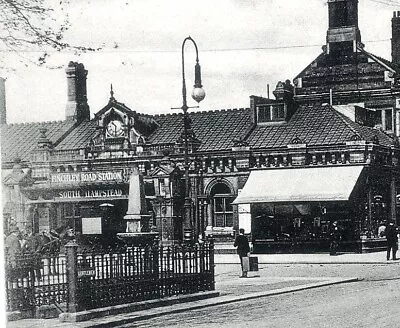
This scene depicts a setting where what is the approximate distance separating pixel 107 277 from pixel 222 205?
22.5 meters

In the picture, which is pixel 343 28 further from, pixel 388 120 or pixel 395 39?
pixel 388 120

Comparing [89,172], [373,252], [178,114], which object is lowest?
[373,252]

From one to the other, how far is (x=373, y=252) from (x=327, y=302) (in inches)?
740

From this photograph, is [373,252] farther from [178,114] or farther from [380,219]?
[178,114]

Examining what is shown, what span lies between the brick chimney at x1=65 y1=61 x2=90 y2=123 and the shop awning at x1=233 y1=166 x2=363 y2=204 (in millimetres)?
12421

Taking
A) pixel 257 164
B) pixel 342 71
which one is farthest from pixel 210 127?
pixel 342 71

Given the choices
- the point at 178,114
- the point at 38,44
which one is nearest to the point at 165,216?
the point at 178,114

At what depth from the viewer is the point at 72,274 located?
14.8 m

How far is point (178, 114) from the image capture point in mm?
43781

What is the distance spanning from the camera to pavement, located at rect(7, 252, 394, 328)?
47.3ft

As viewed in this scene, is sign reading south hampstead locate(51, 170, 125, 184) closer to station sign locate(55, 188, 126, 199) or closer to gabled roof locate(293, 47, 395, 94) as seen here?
station sign locate(55, 188, 126, 199)

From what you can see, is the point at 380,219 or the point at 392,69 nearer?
the point at 380,219

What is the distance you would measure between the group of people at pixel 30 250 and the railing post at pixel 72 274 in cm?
51

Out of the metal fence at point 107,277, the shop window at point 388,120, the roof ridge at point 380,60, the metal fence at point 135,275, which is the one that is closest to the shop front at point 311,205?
the shop window at point 388,120
